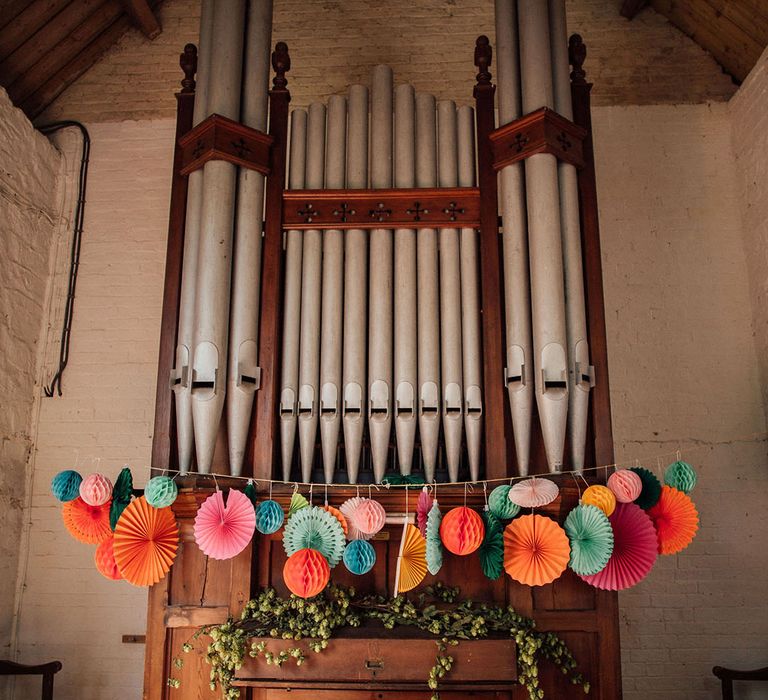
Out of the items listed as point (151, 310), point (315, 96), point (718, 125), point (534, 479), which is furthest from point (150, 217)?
point (718, 125)

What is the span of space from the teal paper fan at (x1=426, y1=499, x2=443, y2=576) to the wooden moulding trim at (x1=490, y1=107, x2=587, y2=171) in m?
1.87

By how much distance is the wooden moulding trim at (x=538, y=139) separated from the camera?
418cm

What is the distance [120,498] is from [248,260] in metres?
1.28

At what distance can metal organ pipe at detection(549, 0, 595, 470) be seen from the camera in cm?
382

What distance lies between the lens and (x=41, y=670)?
4.52 meters

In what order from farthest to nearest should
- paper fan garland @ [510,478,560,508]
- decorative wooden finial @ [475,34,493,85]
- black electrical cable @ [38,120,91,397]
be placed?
black electrical cable @ [38,120,91,397], decorative wooden finial @ [475,34,493,85], paper fan garland @ [510,478,560,508]

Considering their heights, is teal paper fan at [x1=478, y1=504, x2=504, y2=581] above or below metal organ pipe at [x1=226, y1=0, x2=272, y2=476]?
below

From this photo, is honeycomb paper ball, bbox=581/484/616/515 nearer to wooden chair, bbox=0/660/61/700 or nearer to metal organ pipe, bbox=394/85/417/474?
metal organ pipe, bbox=394/85/417/474

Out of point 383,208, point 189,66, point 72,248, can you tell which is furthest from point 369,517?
point 72,248

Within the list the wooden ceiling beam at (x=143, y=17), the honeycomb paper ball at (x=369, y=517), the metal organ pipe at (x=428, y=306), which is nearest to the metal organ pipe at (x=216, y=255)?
the honeycomb paper ball at (x=369, y=517)

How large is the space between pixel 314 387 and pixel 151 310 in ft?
6.63

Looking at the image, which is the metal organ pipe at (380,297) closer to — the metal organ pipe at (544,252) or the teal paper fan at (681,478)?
the metal organ pipe at (544,252)

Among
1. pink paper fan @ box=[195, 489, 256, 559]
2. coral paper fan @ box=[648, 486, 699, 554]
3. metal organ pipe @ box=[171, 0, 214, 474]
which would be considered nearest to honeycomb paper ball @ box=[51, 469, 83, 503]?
metal organ pipe @ box=[171, 0, 214, 474]

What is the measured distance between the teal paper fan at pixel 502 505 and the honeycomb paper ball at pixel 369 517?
47cm
